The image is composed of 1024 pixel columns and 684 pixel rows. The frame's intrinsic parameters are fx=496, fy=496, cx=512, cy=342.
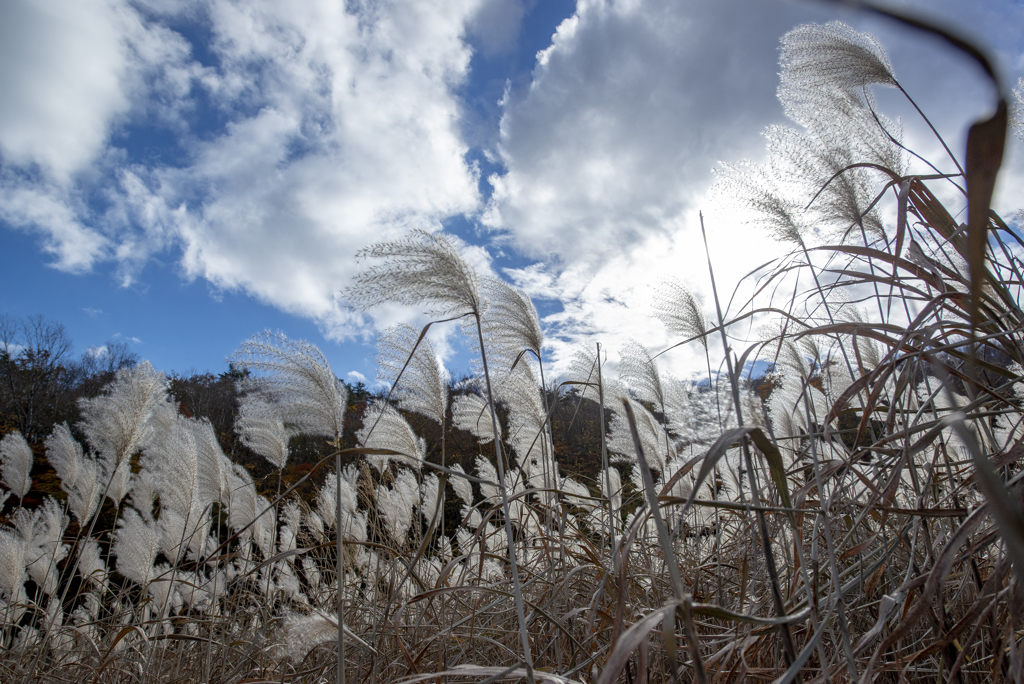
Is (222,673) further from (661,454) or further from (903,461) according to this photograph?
(661,454)

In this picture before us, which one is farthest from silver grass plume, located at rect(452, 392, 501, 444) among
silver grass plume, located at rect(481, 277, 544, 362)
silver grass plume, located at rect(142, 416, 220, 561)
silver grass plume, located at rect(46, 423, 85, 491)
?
silver grass plume, located at rect(46, 423, 85, 491)

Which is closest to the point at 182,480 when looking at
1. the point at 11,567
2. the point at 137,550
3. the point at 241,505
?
the point at 137,550

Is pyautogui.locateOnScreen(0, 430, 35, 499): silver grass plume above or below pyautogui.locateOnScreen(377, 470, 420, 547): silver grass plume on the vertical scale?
above

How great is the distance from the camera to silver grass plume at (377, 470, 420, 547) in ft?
15.7

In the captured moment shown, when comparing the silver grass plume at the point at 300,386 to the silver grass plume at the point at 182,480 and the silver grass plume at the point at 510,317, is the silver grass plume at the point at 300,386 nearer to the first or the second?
the silver grass plume at the point at 510,317

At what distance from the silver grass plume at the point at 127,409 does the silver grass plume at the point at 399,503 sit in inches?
83.8

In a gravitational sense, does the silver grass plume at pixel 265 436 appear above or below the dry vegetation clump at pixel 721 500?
above

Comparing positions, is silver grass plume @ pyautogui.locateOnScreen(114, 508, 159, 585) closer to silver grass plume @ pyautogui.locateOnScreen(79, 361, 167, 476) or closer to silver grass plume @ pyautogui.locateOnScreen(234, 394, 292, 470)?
silver grass plume @ pyautogui.locateOnScreen(79, 361, 167, 476)

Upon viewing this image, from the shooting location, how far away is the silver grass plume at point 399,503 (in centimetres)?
478

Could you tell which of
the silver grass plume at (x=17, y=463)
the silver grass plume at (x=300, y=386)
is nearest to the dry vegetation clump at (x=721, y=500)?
the silver grass plume at (x=300, y=386)

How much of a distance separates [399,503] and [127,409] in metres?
2.54

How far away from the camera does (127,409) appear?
4.12 m

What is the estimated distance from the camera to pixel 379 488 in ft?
16.8

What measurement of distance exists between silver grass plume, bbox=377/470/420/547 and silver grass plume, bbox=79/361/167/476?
213cm
